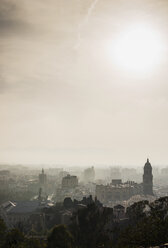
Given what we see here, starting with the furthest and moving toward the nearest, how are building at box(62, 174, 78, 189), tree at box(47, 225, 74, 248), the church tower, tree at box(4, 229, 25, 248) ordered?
building at box(62, 174, 78, 189)
the church tower
tree at box(47, 225, 74, 248)
tree at box(4, 229, 25, 248)

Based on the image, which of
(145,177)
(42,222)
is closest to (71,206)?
(42,222)

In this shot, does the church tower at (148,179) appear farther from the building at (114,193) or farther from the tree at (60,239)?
the tree at (60,239)

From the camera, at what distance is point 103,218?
43812 millimetres

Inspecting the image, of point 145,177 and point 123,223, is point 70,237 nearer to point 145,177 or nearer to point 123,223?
point 123,223

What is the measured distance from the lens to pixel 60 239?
128 ft

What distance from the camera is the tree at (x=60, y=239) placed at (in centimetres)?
3866

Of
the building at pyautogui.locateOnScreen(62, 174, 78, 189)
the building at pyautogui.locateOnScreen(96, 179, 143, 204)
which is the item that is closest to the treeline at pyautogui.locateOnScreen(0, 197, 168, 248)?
the building at pyautogui.locateOnScreen(96, 179, 143, 204)

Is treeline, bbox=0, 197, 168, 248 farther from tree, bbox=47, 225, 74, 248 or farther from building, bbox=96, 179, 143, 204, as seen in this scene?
building, bbox=96, 179, 143, 204

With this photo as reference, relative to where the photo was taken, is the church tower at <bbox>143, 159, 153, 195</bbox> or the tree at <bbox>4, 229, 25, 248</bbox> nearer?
the tree at <bbox>4, 229, 25, 248</bbox>

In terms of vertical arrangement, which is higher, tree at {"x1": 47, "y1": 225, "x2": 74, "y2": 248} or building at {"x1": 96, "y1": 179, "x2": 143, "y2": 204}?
tree at {"x1": 47, "y1": 225, "x2": 74, "y2": 248}

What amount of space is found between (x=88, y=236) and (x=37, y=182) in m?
133

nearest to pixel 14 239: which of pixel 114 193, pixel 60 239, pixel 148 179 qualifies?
pixel 60 239

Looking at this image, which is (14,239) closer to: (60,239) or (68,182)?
(60,239)

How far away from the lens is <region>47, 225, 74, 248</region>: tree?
38.7 meters
